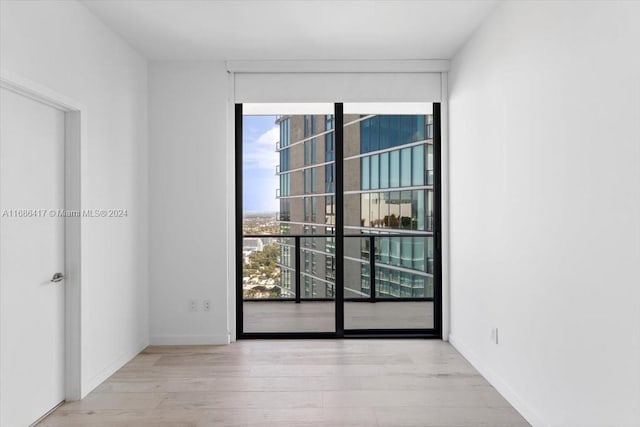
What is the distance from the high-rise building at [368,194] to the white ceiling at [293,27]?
878mm

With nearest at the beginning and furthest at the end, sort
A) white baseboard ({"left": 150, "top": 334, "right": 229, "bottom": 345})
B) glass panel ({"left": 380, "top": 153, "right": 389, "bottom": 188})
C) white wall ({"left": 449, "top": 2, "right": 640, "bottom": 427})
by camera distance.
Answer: white wall ({"left": 449, "top": 2, "right": 640, "bottom": 427}), white baseboard ({"left": 150, "top": 334, "right": 229, "bottom": 345}), glass panel ({"left": 380, "top": 153, "right": 389, "bottom": 188})

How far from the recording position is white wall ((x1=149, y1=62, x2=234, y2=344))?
4.05 m

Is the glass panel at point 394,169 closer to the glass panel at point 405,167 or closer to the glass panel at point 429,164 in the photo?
the glass panel at point 405,167

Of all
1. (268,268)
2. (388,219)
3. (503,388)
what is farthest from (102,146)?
(503,388)

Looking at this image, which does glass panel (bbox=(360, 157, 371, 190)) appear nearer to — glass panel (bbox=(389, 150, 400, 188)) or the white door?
glass panel (bbox=(389, 150, 400, 188))

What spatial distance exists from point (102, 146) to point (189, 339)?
6.40 feet

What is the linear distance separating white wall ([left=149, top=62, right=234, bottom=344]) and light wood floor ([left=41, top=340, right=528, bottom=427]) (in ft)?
1.29

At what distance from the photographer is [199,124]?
4051mm

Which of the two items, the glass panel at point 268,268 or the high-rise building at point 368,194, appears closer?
the high-rise building at point 368,194

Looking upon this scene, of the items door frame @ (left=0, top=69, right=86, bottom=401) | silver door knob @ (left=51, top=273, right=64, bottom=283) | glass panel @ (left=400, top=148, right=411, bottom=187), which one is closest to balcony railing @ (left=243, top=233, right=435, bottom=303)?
glass panel @ (left=400, top=148, right=411, bottom=187)

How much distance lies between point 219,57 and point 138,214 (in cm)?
164

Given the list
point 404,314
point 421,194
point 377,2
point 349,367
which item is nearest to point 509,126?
point 377,2

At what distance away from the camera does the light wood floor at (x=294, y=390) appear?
2.59 m

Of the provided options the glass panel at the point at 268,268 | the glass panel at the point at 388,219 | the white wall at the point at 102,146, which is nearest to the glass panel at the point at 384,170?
the glass panel at the point at 388,219
